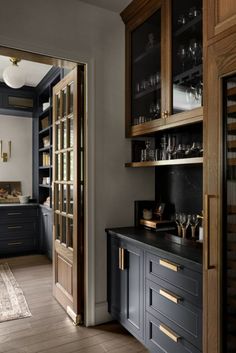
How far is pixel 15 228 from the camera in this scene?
15.9 feet

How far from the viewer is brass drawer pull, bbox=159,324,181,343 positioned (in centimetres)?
182

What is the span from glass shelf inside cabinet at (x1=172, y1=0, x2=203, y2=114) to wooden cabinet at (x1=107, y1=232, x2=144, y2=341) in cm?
117

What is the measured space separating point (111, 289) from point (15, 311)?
104 cm

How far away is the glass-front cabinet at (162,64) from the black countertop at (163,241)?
86 cm

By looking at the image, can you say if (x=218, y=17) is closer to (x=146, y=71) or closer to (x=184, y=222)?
(x=146, y=71)

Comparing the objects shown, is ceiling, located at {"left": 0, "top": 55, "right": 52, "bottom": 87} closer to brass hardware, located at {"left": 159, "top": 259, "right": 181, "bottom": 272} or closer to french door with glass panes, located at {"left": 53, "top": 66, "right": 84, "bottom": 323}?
french door with glass panes, located at {"left": 53, "top": 66, "right": 84, "bottom": 323}

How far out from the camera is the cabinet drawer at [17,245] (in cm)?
477

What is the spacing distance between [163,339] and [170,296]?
33 centimetres

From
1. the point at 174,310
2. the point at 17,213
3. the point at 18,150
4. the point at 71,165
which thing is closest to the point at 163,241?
the point at 174,310


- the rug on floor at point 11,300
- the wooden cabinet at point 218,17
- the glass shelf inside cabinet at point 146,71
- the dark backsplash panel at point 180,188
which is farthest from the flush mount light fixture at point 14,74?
the wooden cabinet at point 218,17

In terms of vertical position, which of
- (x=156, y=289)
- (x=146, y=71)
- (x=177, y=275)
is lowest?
(x=156, y=289)

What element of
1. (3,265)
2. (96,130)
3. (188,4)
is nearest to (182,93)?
(188,4)

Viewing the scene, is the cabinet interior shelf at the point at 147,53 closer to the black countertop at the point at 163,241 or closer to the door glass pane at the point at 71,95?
the door glass pane at the point at 71,95

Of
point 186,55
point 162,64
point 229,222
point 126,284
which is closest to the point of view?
point 229,222
